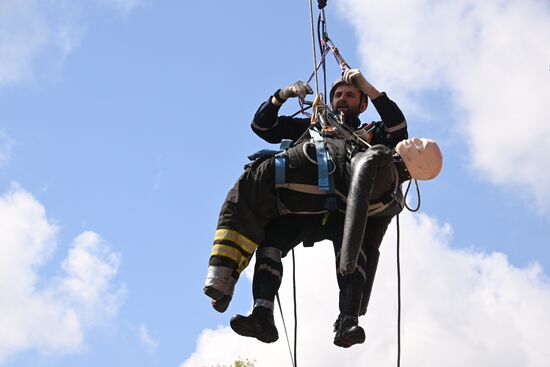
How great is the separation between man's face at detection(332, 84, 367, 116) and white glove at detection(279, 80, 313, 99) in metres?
0.32

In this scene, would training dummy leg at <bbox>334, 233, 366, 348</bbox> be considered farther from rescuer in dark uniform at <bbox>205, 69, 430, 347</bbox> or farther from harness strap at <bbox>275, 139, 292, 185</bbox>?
harness strap at <bbox>275, 139, 292, 185</bbox>

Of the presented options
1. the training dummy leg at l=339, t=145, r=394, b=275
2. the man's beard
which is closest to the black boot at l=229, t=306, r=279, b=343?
the training dummy leg at l=339, t=145, r=394, b=275

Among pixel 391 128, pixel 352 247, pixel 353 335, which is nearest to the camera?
pixel 352 247

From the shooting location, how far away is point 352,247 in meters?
8.03

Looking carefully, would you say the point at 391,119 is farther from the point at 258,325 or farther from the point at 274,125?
the point at 258,325

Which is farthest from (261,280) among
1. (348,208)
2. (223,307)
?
(348,208)

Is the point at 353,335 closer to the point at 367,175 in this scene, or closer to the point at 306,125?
the point at 367,175

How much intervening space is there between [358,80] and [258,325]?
197cm

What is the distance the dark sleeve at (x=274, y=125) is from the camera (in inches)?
377

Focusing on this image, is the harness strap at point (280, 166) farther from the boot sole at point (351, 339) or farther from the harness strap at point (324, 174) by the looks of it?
the boot sole at point (351, 339)

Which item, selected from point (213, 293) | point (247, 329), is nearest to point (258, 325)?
point (247, 329)

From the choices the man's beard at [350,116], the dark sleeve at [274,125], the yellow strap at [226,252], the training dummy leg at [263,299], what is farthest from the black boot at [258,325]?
the man's beard at [350,116]

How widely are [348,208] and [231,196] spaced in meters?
1.08

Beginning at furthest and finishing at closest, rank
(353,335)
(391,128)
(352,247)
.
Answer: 1. (391,128)
2. (353,335)
3. (352,247)
